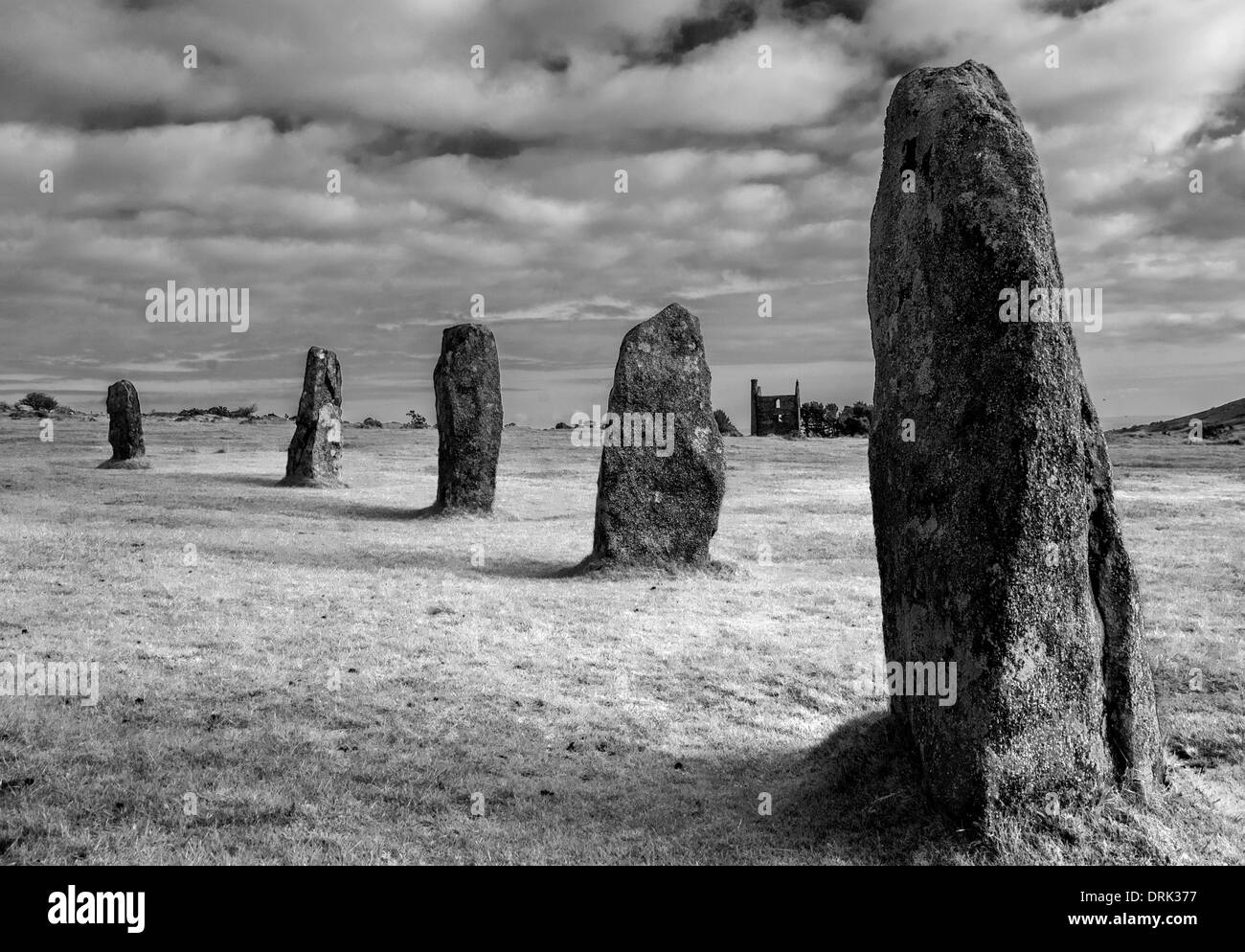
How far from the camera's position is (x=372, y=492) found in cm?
2825

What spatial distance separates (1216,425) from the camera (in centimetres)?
7394

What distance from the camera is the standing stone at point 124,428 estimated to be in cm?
3206

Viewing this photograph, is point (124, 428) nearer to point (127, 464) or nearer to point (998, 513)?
point (127, 464)

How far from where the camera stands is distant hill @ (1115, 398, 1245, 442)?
225 ft

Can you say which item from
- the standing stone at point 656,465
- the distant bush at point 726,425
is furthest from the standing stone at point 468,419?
the distant bush at point 726,425

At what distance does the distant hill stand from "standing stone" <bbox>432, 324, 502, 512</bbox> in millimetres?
58813

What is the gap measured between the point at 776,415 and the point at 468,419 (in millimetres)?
55435

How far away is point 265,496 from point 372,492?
3405mm

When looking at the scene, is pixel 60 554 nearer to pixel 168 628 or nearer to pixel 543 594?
pixel 168 628

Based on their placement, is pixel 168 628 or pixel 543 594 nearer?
pixel 168 628

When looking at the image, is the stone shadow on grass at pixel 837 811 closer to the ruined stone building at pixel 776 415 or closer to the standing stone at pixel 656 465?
the standing stone at pixel 656 465
